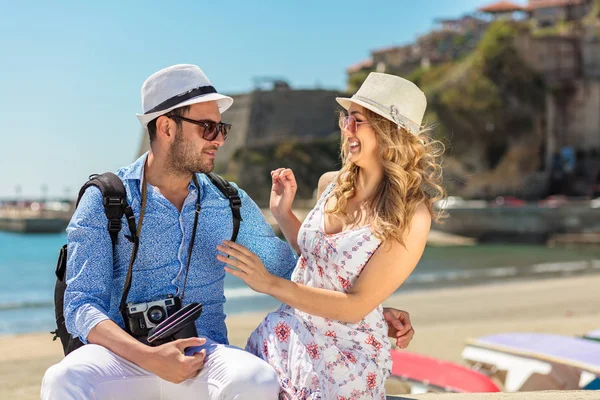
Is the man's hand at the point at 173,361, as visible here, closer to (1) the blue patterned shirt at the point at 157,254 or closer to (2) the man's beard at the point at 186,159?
(1) the blue patterned shirt at the point at 157,254

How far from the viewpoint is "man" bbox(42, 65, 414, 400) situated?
204 cm

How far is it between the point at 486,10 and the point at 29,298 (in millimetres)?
43824

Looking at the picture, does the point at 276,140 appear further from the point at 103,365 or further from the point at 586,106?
the point at 103,365

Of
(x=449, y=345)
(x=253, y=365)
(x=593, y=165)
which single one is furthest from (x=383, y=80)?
(x=593, y=165)

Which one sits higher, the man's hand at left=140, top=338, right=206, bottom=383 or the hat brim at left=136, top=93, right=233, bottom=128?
the hat brim at left=136, top=93, right=233, bottom=128

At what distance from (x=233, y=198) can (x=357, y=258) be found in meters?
0.55

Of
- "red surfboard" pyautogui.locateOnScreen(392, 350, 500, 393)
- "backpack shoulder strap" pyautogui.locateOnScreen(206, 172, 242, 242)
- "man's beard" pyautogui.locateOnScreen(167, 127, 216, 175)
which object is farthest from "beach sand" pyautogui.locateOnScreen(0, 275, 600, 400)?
"man's beard" pyautogui.locateOnScreen(167, 127, 216, 175)

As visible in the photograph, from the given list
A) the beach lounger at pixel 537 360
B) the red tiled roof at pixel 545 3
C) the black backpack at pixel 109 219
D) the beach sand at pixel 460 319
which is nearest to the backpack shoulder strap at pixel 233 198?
the black backpack at pixel 109 219

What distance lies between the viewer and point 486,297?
13.8m

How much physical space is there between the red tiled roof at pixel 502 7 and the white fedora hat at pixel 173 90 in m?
52.8

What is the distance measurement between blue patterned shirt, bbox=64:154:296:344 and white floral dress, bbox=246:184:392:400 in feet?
0.84

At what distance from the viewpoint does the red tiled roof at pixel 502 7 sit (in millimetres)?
51312

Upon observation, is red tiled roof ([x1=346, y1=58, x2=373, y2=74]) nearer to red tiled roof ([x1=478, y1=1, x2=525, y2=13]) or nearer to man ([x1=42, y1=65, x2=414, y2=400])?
red tiled roof ([x1=478, y1=1, x2=525, y2=13])

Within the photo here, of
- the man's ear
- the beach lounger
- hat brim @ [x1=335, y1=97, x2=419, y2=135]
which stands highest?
hat brim @ [x1=335, y1=97, x2=419, y2=135]
